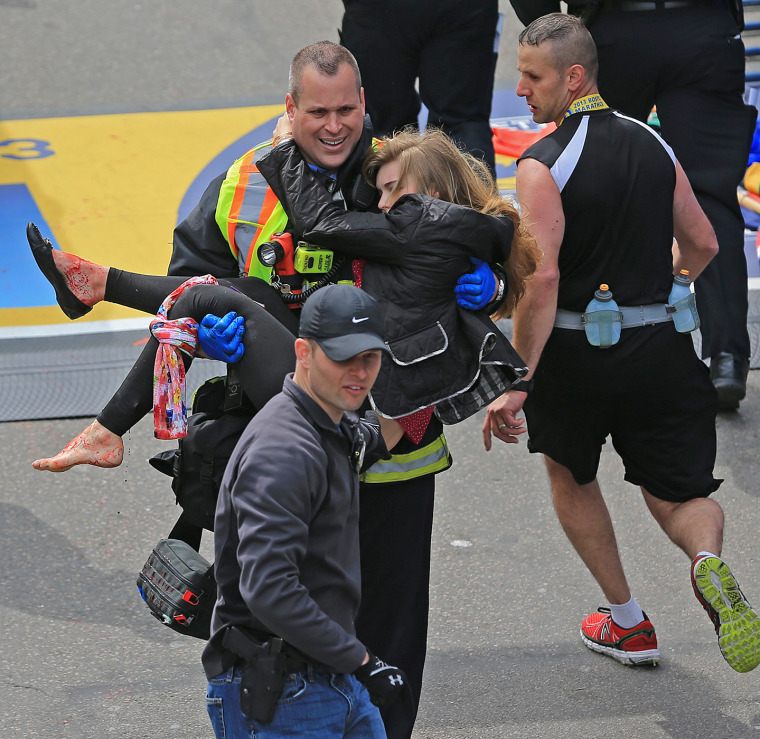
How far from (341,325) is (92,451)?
101 cm

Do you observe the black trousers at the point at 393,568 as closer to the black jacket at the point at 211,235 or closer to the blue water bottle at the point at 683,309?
the black jacket at the point at 211,235

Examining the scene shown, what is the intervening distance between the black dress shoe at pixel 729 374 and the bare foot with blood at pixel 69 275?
3.30 meters

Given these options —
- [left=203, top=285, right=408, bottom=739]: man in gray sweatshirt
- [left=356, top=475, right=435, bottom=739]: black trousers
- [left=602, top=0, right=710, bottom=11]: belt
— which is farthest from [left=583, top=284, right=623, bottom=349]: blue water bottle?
[left=602, top=0, right=710, bottom=11]: belt

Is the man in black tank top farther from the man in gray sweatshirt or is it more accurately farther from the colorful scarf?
the man in gray sweatshirt

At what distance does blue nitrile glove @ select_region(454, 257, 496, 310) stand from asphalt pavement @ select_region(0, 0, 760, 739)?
145 cm

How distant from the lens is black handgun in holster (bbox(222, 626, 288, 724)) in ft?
8.36

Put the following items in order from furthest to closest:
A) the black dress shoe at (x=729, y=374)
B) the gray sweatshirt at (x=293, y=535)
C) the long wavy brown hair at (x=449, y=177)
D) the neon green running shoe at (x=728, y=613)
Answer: the black dress shoe at (x=729, y=374) < the neon green running shoe at (x=728, y=613) < the long wavy brown hair at (x=449, y=177) < the gray sweatshirt at (x=293, y=535)

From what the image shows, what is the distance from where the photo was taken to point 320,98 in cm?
331

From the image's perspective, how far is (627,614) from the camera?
421cm

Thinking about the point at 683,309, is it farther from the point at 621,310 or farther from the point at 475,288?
the point at 475,288

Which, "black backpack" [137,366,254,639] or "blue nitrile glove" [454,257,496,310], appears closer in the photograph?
"black backpack" [137,366,254,639]

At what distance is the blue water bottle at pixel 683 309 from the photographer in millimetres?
4008

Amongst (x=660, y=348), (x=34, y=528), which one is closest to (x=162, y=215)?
(x=34, y=528)

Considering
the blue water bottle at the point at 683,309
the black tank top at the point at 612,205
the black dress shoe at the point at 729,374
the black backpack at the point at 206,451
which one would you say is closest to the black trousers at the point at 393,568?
the black backpack at the point at 206,451
